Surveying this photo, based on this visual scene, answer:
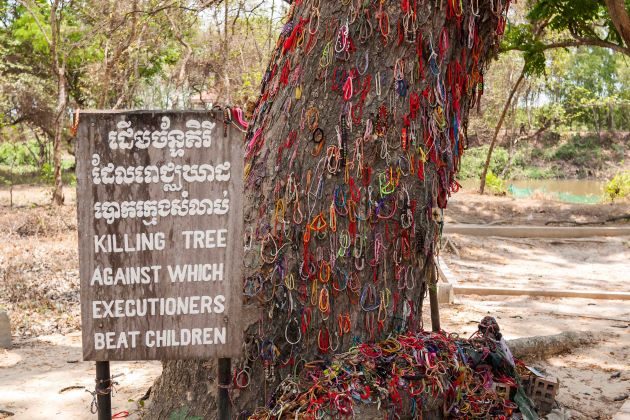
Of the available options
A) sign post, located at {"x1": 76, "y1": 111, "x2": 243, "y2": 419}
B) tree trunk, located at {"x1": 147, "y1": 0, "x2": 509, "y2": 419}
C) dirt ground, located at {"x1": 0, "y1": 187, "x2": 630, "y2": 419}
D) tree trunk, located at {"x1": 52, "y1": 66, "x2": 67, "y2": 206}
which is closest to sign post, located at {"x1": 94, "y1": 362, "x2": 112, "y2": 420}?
sign post, located at {"x1": 76, "y1": 111, "x2": 243, "y2": 419}

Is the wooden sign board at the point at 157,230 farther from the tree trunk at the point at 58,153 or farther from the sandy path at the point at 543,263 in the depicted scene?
the tree trunk at the point at 58,153

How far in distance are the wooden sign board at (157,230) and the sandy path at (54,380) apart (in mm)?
1765

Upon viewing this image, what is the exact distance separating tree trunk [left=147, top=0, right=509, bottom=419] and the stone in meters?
3.11

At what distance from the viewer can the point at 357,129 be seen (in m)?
3.63

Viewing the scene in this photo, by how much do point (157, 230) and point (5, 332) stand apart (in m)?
4.02

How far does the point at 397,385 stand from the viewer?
11.3 feet

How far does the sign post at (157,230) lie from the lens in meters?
2.92

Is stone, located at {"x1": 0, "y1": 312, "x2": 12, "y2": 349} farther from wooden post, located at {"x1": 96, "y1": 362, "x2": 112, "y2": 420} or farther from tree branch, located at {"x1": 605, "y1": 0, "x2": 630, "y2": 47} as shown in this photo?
tree branch, located at {"x1": 605, "y1": 0, "x2": 630, "y2": 47}

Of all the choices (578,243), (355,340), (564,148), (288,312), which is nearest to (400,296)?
(355,340)

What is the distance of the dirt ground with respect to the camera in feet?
16.1

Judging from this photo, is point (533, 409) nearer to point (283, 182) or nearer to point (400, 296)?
point (400, 296)

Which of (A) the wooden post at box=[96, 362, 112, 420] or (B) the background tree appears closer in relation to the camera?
(A) the wooden post at box=[96, 362, 112, 420]

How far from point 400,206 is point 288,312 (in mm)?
832

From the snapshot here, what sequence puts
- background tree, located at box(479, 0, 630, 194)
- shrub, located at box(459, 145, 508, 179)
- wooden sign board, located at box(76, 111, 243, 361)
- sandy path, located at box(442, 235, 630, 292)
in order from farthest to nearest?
shrub, located at box(459, 145, 508, 179)
background tree, located at box(479, 0, 630, 194)
sandy path, located at box(442, 235, 630, 292)
wooden sign board, located at box(76, 111, 243, 361)
